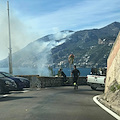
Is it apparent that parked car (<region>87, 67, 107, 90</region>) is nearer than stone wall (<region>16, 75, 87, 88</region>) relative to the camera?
Yes

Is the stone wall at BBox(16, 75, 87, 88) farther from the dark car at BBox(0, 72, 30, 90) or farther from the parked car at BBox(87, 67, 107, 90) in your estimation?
the parked car at BBox(87, 67, 107, 90)

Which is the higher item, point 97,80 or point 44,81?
point 97,80

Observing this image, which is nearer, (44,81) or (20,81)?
(20,81)

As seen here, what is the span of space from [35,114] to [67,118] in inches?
42.2

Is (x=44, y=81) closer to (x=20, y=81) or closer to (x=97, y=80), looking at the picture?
(x=20, y=81)

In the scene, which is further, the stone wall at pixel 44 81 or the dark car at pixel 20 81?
the stone wall at pixel 44 81

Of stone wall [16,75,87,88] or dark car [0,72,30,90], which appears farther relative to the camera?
stone wall [16,75,87,88]

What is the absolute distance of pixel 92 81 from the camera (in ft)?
58.9

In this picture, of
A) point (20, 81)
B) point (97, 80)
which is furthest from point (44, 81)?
point (97, 80)

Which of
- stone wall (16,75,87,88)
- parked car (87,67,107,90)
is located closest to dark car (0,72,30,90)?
stone wall (16,75,87,88)

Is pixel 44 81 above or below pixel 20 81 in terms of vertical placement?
below

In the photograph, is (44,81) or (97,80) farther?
(44,81)

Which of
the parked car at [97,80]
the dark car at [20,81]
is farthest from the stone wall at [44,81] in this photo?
the parked car at [97,80]

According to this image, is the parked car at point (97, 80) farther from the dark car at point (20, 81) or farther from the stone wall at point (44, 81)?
the stone wall at point (44, 81)
